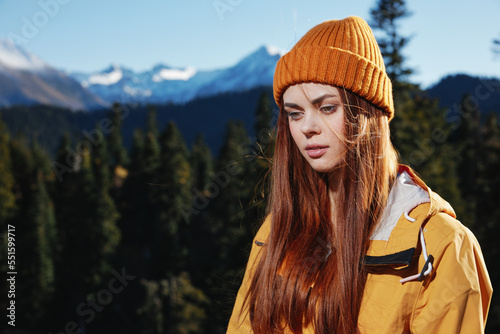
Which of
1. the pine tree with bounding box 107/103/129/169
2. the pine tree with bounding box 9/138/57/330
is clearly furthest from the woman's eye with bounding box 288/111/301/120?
the pine tree with bounding box 107/103/129/169

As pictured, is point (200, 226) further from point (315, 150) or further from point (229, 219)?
point (315, 150)

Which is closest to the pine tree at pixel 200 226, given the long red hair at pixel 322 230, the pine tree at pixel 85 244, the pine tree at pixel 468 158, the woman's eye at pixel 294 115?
the pine tree at pixel 85 244

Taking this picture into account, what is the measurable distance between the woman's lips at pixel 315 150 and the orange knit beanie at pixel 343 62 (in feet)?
1.41

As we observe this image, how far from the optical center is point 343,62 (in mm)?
2730

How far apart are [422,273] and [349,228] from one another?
587mm

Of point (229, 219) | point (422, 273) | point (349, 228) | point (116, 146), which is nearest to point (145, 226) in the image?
point (116, 146)

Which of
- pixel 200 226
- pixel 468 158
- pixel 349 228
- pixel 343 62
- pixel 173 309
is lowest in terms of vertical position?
Answer: pixel 173 309

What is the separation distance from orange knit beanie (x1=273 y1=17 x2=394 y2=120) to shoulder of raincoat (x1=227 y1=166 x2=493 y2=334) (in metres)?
0.70

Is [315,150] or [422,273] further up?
[315,150]

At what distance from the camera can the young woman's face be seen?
271cm

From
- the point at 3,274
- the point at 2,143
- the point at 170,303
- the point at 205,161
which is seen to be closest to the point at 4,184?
the point at 2,143

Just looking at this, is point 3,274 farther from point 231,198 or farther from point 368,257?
point 368,257

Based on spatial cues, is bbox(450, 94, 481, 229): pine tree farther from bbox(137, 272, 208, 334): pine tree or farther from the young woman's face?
the young woman's face

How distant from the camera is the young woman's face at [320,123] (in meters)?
2.71
